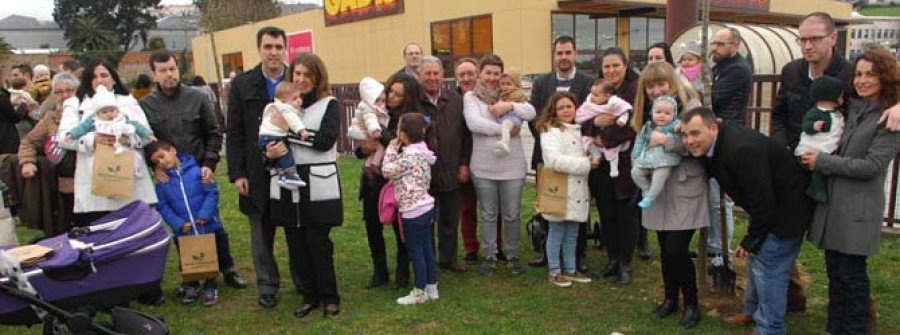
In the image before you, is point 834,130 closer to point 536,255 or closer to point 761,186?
point 761,186

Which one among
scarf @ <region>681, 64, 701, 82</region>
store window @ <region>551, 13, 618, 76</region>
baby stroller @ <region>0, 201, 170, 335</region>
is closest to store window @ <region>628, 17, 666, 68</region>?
store window @ <region>551, 13, 618, 76</region>

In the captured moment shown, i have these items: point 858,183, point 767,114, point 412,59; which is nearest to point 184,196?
point 412,59

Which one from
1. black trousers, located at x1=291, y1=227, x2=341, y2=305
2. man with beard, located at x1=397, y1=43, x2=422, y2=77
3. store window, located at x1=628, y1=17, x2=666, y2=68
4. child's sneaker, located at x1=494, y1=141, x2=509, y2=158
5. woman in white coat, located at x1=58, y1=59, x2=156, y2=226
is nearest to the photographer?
black trousers, located at x1=291, y1=227, x2=341, y2=305

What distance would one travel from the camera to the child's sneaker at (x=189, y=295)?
492 centimetres

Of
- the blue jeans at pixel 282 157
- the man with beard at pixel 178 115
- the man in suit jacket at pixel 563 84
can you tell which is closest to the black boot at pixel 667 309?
the man in suit jacket at pixel 563 84

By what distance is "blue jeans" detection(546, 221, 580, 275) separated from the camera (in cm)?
500

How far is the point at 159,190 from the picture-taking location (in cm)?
476

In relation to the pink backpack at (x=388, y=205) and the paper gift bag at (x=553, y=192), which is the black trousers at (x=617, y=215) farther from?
the pink backpack at (x=388, y=205)

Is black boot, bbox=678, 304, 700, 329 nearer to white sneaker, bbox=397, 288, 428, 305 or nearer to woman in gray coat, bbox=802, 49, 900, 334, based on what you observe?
woman in gray coat, bbox=802, 49, 900, 334

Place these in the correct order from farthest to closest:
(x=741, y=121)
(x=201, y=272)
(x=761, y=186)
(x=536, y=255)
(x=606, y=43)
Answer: (x=606, y=43)
(x=536, y=255)
(x=741, y=121)
(x=201, y=272)
(x=761, y=186)

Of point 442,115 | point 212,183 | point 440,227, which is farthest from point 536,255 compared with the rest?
point 212,183

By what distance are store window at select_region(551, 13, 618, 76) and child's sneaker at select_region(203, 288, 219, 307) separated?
737 inches

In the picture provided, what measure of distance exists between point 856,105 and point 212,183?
409 centimetres

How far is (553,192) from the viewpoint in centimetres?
491
